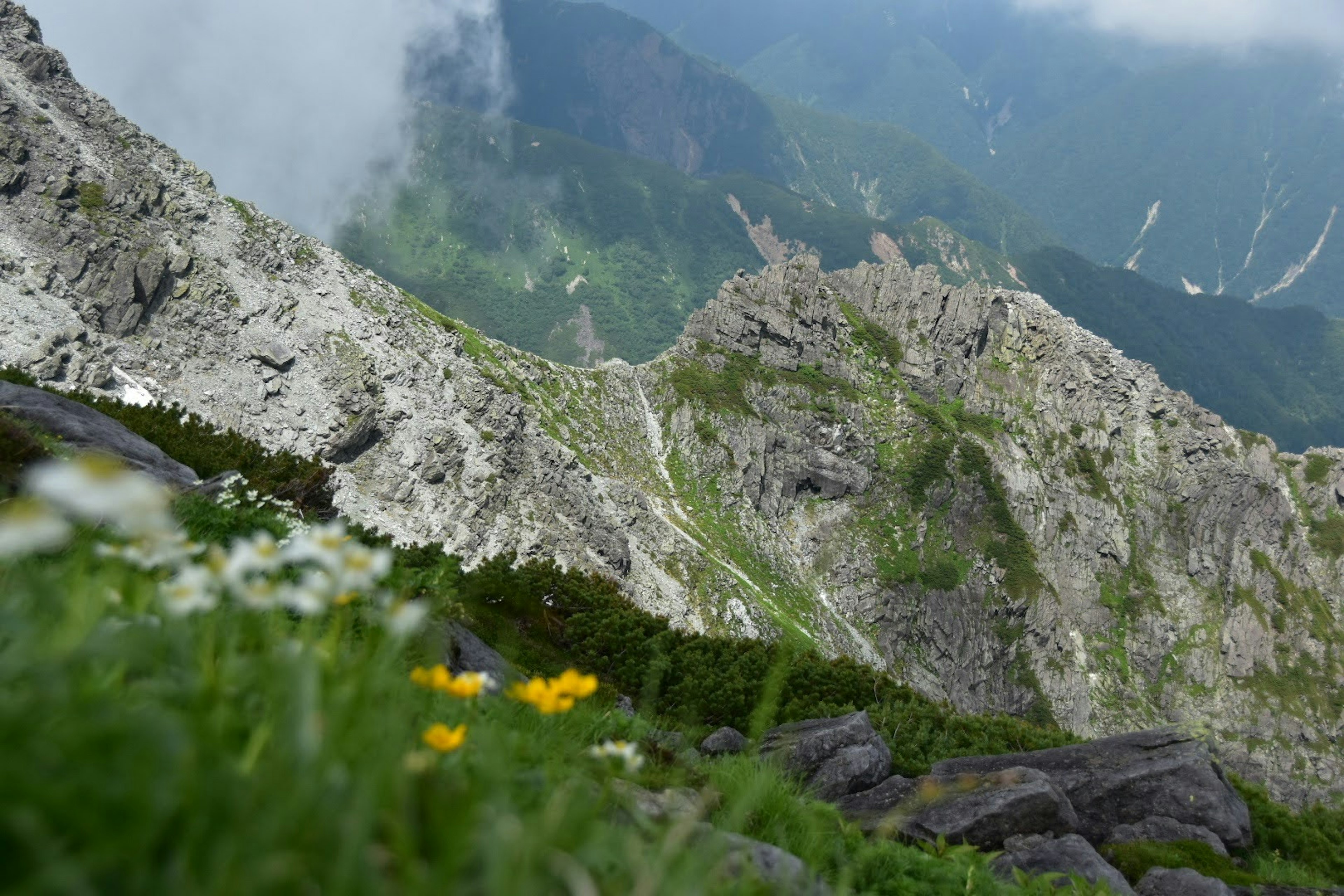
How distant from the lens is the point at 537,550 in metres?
57.6

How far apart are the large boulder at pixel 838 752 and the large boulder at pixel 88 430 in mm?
11846

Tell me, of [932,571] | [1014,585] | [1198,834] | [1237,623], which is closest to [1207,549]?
[1237,623]

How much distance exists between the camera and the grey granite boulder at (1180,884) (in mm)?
10602

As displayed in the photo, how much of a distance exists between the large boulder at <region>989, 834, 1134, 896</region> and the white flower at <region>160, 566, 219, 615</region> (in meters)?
9.95

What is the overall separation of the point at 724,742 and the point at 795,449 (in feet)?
394

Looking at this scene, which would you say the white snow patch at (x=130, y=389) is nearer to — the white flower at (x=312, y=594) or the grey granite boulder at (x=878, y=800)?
the grey granite boulder at (x=878, y=800)

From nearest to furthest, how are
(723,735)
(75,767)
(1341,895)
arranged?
(75,767) < (1341,895) < (723,735)

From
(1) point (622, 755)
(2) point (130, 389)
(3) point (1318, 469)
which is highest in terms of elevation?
(3) point (1318, 469)

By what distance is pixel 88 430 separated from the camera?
15.9 m

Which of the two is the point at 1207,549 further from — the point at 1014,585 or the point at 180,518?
the point at 180,518

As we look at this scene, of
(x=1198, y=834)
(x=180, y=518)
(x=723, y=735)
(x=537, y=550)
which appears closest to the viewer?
(x=180, y=518)

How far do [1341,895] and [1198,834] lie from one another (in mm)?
4375

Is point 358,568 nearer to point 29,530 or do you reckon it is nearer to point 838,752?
point 29,530

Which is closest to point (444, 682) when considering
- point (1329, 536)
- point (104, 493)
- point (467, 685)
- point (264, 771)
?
point (467, 685)
